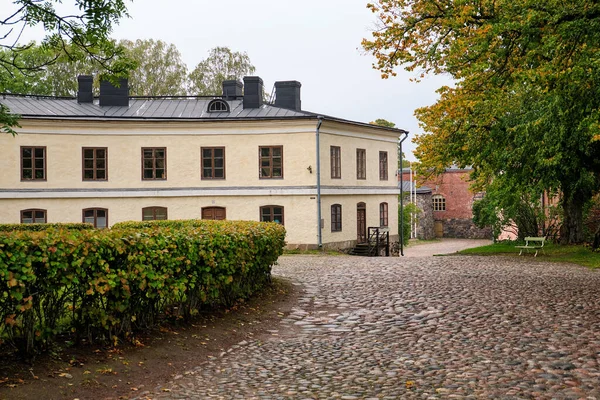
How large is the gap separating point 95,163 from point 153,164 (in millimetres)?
2684

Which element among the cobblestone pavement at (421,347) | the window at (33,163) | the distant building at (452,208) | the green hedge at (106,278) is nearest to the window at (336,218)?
the window at (33,163)

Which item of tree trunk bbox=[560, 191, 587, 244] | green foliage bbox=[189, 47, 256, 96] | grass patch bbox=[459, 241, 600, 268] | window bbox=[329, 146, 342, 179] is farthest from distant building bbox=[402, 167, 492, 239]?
tree trunk bbox=[560, 191, 587, 244]

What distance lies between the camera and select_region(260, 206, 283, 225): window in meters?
29.7

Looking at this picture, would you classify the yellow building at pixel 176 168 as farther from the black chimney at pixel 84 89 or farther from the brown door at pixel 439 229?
the brown door at pixel 439 229

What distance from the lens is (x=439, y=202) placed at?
59.3m

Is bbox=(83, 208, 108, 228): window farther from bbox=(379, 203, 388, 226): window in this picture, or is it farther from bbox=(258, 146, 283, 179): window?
bbox=(379, 203, 388, 226): window

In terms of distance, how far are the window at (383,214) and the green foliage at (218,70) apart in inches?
822

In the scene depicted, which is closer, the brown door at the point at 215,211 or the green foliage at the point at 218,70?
the brown door at the point at 215,211

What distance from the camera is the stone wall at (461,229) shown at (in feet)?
189

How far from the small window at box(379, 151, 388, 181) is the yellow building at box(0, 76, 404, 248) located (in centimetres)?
378

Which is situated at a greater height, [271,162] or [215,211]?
[271,162]

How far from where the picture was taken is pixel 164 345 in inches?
309

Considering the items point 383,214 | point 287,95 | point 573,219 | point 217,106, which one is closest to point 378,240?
point 383,214

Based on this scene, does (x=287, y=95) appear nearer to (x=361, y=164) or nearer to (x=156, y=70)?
(x=361, y=164)
